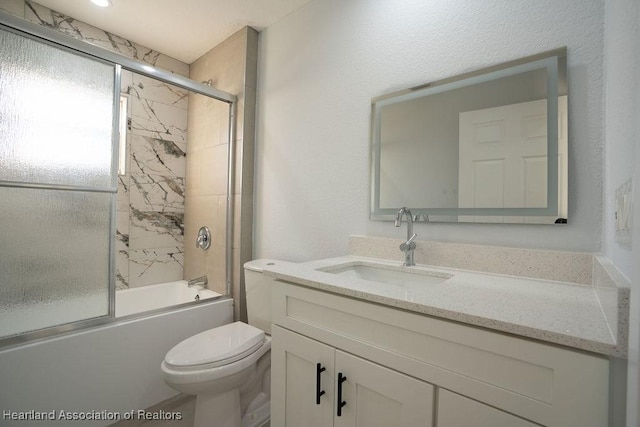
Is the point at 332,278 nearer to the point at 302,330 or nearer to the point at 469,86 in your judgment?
the point at 302,330

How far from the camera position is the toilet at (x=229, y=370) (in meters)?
1.25

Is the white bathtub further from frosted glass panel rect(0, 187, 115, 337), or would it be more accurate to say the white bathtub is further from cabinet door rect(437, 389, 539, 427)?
cabinet door rect(437, 389, 539, 427)

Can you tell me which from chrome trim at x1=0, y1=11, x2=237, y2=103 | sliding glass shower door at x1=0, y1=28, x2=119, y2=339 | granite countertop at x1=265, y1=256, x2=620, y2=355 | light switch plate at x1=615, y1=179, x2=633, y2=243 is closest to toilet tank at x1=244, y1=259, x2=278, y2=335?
granite countertop at x1=265, y1=256, x2=620, y2=355

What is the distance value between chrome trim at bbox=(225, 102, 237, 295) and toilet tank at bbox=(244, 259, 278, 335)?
0.46 metres

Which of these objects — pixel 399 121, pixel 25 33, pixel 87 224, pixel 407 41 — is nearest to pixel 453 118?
pixel 399 121

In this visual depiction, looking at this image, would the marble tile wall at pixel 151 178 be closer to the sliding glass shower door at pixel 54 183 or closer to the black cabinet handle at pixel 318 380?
the sliding glass shower door at pixel 54 183

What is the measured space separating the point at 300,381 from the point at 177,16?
242 centimetres

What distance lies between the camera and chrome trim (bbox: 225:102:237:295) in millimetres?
2174

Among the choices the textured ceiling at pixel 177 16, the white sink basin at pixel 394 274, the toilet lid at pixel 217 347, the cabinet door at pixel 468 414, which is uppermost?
the textured ceiling at pixel 177 16

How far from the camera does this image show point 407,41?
4.64ft

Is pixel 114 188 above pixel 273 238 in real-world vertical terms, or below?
above

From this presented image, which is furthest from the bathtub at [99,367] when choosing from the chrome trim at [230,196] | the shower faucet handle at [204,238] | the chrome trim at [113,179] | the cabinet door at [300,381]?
the cabinet door at [300,381]

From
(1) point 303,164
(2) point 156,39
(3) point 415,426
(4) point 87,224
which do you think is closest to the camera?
(3) point 415,426

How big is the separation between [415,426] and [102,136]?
75.0 inches
